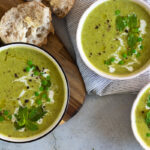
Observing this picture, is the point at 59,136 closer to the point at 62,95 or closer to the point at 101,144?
the point at 101,144

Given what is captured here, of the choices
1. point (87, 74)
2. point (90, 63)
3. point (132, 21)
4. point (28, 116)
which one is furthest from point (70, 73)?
point (132, 21)

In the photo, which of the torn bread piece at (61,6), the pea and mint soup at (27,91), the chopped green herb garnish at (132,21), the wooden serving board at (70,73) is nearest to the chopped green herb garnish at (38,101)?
the pea and mint soup at (27,91)

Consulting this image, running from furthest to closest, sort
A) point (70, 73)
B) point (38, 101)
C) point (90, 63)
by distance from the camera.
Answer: point (70, 73)
point (90, 63)
point (38, 101)

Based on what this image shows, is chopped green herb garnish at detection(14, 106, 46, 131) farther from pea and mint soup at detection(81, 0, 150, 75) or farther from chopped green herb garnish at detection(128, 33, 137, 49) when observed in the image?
chopped green herb garnish at detection(128, 33, 137, 49)

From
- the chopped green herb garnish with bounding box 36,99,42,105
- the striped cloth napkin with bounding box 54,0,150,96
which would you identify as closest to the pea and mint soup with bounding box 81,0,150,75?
the striped cloth napkin with bounding box 54,0,150,96

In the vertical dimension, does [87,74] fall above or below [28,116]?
above

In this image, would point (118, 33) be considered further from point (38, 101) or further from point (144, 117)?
point (38, 101)
